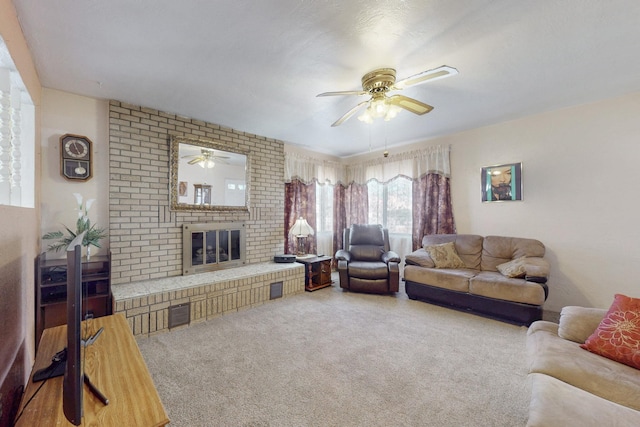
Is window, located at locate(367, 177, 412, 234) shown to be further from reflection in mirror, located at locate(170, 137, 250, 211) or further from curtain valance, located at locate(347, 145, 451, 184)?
reflection in mirror, located at locate(170, 137, 250, 211)

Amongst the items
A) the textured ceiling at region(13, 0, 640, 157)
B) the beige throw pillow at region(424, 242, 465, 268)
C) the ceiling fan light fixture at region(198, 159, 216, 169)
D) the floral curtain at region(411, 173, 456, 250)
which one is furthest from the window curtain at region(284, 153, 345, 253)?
the beige throw pillow at region(424, 242, 465, 268)

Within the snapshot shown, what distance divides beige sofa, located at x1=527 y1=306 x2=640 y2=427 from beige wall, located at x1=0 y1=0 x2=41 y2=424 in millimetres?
2156

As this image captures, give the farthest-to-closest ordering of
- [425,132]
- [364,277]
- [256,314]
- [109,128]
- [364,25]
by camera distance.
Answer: [425,132] < [364,277] < [256,314] < [109,128] < [364,25]

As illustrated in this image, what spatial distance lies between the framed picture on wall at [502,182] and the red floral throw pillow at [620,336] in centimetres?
227

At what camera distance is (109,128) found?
2.91m

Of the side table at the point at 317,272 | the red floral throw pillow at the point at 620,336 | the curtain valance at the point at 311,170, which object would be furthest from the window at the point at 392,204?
the red floral throw pillow at the point at 620,336

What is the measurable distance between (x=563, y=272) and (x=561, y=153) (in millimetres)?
1492

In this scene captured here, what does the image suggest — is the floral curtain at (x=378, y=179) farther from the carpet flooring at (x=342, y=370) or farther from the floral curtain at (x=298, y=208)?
the carpet flooring at (x=342, y=370)

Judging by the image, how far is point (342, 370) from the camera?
2018 millimetres

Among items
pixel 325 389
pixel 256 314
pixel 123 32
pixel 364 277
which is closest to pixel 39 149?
pixel 123 32

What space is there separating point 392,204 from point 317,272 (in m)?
1.99

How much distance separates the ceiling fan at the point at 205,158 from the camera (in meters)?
3.50

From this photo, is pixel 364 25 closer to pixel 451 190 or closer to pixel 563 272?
pixel 451 190

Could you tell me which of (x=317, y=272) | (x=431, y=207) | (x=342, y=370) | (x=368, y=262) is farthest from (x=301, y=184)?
(x=342, y=370)
